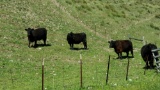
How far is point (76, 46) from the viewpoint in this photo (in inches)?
1582

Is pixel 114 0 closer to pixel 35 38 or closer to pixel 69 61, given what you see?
pixel 35 38

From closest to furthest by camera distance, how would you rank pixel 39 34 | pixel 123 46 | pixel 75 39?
pixel 123 46
pixel 39 34
pixel 75 39

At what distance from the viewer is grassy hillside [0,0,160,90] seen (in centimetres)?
2253

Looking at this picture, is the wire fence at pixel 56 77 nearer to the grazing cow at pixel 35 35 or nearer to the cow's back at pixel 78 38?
the grazing cow at pixel 35 35

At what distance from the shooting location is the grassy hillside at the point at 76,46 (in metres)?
22.5

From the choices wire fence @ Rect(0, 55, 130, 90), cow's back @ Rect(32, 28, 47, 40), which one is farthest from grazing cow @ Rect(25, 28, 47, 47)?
wire fence @ Rect(0, 55, 130, 90)

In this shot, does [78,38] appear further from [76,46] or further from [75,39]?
[76,46]

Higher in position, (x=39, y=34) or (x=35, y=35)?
(x=39, y=34)

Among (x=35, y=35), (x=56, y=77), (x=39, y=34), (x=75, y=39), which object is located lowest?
(x=56, y=77)

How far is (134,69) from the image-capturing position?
2781 cm

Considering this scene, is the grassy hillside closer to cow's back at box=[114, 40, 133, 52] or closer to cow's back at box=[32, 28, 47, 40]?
cow's back at box=[114, 40, 133, 52]

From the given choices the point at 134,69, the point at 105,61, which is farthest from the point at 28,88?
the point at 105,61

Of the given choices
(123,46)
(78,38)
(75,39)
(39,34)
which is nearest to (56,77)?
(123,46)

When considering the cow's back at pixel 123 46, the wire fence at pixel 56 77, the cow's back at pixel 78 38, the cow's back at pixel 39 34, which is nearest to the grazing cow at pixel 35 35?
the cow's back at pixel 39 34
